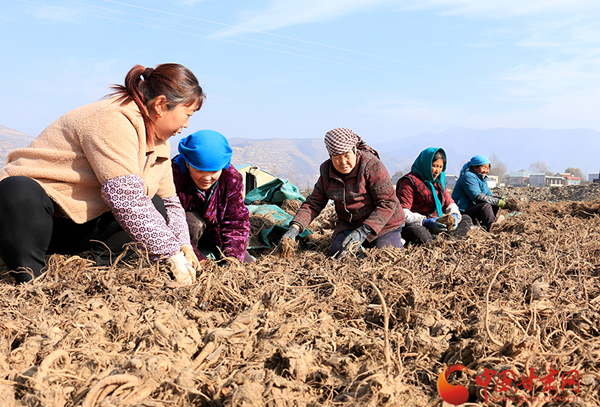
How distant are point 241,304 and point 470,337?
1.07 metres

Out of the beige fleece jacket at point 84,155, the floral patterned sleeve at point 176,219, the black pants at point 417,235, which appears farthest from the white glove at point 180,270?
the black pants at point 417,235

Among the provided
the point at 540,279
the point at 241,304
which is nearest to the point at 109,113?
the point at 241,304

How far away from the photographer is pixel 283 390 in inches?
58.5

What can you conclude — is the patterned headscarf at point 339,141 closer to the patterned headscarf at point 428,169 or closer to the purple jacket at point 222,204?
the purple jacket at point 222,204

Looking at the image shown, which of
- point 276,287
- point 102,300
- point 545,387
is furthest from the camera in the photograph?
point 276,287

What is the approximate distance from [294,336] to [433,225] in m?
2.57

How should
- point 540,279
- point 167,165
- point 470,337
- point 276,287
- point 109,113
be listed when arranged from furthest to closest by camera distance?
point 167,165
point 540,279
point 276,287
point 109,113
point 470,337

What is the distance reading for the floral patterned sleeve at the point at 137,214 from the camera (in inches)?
90.6

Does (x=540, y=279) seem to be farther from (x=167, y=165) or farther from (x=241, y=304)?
(x=167, y=165)

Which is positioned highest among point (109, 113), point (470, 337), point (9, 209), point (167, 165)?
point (109, 113)

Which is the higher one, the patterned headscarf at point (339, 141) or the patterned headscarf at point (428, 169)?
the patterned headscarf at point (339, 141)

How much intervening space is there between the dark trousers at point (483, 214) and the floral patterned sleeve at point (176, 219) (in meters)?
3.48

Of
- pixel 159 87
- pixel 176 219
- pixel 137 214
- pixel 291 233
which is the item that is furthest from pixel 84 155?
pixel 291 233

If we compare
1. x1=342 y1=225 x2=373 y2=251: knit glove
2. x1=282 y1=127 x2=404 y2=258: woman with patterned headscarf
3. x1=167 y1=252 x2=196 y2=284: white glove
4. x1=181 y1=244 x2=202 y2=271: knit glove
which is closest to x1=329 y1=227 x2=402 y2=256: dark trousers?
x1=282 y1=127 x2=404 y2=258: woman with patterned headscarf
